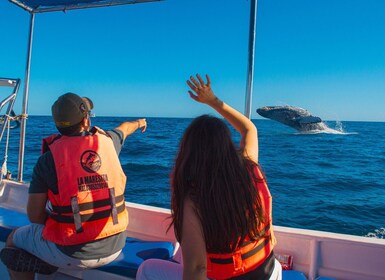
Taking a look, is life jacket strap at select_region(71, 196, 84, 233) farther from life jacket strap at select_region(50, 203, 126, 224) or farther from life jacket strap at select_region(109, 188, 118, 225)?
life jacket strap at select_region(109, 188, 118, 225)

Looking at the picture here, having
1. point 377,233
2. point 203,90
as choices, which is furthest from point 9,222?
point 377,233

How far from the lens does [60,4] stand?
3.18m

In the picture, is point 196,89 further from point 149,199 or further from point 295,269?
point 149,199

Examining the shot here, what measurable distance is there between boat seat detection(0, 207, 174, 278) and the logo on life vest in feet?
2.05

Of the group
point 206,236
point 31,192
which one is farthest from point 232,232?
point 31,192

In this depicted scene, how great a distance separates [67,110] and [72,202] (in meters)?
0.47

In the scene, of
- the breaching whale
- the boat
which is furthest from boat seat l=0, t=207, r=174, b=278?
the breaching whale

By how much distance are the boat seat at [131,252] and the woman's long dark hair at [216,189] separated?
877mm

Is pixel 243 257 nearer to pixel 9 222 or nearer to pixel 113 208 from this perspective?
pixel 113 208

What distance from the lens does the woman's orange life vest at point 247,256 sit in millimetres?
1361

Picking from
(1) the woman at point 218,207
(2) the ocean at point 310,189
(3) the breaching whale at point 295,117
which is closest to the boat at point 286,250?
(1) the woman at point 218,207


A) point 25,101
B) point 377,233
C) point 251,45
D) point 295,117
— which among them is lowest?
point 377,233

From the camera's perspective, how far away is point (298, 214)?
7406mm

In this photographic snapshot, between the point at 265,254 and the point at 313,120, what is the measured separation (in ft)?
181
